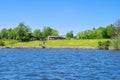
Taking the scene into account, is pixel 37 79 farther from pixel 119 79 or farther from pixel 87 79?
pixel 119 79

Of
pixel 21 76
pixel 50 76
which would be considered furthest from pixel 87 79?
pixel 21 76

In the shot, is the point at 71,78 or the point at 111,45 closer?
the point at 71,78

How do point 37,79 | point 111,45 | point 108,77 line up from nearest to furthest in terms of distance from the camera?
point 37,79 → point 108,77 → point 111,45

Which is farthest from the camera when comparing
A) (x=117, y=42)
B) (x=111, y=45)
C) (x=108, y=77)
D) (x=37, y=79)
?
(x=111, y=45)

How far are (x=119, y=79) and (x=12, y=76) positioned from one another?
12.0m

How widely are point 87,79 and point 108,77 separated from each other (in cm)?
353

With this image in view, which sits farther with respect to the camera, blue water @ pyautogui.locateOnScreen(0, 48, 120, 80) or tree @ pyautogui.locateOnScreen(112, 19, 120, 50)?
tree @ pyautogui.locateOnScreen(112, 19, 120, 50)

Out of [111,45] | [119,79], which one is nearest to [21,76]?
[119,79]

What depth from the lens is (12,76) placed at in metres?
43.6

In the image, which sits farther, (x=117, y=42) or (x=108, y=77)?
(x=117, y=42)

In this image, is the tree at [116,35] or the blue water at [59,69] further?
the tree at [116,35]

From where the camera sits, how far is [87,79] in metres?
41.5

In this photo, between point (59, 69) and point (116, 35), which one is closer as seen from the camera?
point (59, 69)

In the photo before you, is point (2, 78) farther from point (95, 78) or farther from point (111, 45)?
point (111, 45)
